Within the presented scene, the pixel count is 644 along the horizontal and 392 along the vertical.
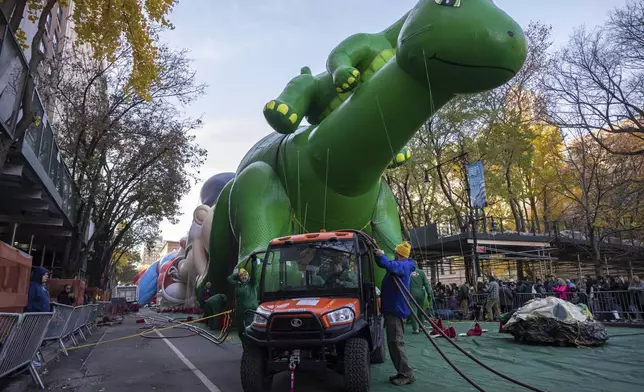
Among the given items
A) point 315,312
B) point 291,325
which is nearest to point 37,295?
point 291,325

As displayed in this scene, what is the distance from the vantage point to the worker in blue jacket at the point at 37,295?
24.6 feet

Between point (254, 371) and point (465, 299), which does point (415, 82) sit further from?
point (465, 299)

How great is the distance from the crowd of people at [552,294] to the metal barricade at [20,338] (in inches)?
426

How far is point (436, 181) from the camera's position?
25.8m

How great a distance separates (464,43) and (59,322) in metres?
8.82

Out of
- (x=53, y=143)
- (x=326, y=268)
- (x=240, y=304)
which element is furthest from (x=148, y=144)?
(x=326, y=268)

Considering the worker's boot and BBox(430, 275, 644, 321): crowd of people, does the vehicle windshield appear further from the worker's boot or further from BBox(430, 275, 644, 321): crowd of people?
BBox(430, 275, 644, 321): crowd of people

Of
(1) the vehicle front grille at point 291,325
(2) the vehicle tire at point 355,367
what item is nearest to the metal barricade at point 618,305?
(2) the vehicle tire at point 355,367

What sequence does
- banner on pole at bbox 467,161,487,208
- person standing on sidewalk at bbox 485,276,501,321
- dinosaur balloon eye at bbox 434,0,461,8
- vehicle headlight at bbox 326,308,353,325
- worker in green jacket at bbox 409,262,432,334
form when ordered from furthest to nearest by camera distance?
1. banner on pole at bbox 467,161,487,208
2. person standing on sidewalk at bbox 485,276,501,321
3. worker in green jacket at bbox 409,262,432,334
4. dinosaur balloon eye at bbox 434,0,461,8
5. vehicle headlight at bbox 326,308,353,325

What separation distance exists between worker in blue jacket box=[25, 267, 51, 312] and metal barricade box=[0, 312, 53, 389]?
3.76ft

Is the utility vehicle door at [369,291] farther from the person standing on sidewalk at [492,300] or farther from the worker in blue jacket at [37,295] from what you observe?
the person standing on sidewalk at [492,300]

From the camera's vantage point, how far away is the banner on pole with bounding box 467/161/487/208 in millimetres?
17297

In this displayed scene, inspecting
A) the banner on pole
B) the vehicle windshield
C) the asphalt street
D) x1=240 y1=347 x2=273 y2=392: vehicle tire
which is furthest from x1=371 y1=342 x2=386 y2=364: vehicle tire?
the banner on pole

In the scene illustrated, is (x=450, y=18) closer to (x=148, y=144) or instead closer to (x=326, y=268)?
(x=326, y=268)
